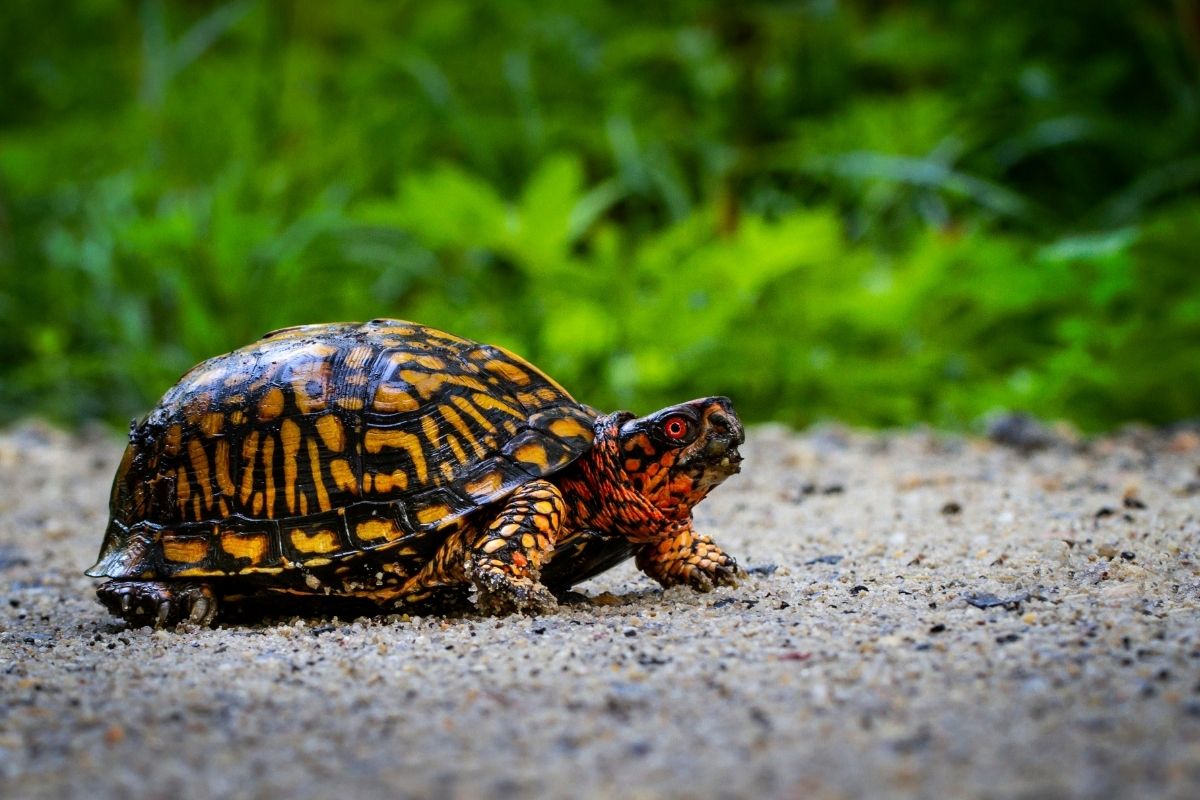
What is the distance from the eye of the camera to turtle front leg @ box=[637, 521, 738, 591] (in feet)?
7.98

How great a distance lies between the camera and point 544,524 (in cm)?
224

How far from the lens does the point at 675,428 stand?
2.25 meters

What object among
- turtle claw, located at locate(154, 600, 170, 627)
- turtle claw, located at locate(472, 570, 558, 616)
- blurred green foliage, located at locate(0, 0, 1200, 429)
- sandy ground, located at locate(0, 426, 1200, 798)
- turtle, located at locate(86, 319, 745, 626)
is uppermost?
blurred green foliage, located at locate(0, 0, 1200, 429)

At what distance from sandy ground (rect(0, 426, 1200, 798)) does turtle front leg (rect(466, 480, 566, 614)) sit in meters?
0.05

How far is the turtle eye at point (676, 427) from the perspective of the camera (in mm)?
2248

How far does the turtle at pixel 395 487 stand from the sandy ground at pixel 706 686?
10cm

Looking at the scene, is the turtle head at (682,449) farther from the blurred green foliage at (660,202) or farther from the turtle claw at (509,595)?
the blurred green foliage at (660,202)

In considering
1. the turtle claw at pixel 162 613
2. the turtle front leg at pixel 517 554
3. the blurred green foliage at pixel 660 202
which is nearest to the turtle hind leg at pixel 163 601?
the turtle claw at pixel 162 613

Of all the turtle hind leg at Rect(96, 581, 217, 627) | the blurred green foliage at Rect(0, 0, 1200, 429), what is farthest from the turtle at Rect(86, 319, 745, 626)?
the blurred green foliage at Rect(0, 0, 1200, 429)

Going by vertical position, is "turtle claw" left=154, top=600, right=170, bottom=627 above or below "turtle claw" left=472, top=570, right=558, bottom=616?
above

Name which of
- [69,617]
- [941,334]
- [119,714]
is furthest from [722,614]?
[941,334]

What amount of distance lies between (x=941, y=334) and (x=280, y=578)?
13.4 ft

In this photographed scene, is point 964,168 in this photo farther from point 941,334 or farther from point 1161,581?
point 1161,581

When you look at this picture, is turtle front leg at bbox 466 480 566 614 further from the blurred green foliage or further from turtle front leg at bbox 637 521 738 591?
the blurred green foliage
